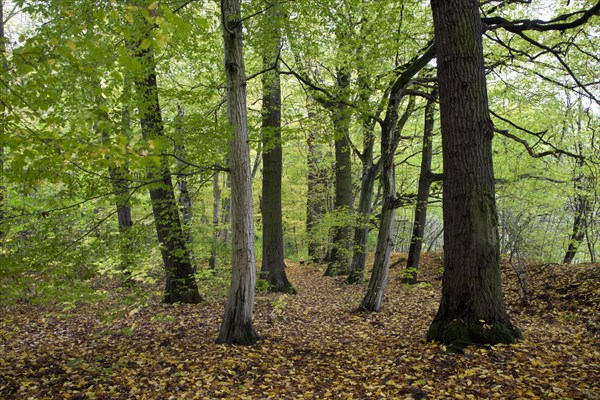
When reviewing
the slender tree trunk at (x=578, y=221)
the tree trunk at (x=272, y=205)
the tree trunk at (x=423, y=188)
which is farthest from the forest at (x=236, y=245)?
the slender tree trunk at (x=578, y=221)

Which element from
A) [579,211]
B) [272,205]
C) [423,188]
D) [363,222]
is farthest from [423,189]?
[579,211]

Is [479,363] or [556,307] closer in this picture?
[479,363]

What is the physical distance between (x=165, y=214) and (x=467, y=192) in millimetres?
5528

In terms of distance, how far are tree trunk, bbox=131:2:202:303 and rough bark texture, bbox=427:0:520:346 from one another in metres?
3.97

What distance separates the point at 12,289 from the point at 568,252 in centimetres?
1455

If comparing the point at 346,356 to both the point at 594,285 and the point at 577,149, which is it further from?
the point at 577,149

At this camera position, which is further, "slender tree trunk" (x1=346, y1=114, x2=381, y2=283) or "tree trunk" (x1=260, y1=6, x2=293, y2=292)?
"slender tree trunk" (x1=346, y1=114, x2=381, y2=283)

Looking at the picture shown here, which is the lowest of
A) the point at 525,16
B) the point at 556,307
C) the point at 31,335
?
the point at 31,335

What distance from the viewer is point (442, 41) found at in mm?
4914

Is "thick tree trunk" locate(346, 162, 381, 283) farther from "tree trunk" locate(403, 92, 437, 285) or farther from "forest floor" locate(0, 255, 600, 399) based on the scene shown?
"forest floor" locate(0, 255, 600, 399)

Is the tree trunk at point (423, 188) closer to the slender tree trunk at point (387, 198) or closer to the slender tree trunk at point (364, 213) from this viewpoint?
the slender tree trunk at point (364, 213)

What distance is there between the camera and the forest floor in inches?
157

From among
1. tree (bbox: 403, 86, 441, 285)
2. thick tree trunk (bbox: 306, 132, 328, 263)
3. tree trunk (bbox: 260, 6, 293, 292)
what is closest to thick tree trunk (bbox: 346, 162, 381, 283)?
tree (bbox: 403, 86, 441, 285)

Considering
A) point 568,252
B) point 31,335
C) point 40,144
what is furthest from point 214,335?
point 568,252
